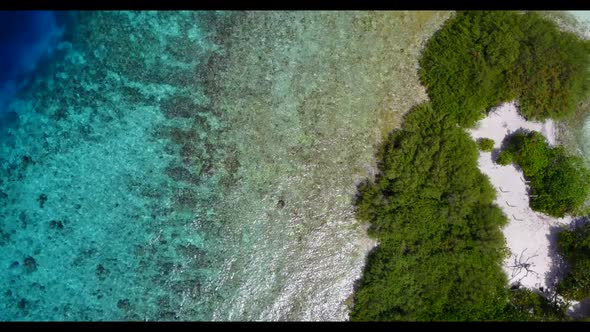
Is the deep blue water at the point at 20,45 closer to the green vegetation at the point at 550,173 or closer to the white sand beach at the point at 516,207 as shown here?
the white sand beach at the point at 516,207

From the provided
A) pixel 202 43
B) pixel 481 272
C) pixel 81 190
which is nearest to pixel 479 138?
pixel 481 272

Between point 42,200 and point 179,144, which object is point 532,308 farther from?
point 42,200

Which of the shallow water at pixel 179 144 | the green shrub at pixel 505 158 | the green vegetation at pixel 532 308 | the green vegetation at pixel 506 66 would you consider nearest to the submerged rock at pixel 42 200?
the shallow water at pixel 179 144

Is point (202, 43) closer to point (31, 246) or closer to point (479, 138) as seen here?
point (31, 246)

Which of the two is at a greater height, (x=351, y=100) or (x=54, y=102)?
(x=351, y=100)

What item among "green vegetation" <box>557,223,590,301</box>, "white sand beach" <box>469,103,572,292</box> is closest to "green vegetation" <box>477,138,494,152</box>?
"white sand beach" <box>469,103,572,292</box>

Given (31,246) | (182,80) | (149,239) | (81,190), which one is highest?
(182,80)
